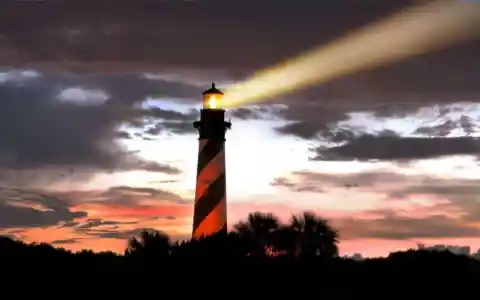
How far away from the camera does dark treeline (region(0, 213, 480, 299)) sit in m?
23.4

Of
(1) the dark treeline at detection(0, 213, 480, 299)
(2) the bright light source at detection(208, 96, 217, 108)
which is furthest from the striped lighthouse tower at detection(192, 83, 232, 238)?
(1) the dark treeline at detection(0, 213, 480, 299)

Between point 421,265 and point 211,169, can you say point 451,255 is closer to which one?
point 421,265

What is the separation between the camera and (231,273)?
24250mm

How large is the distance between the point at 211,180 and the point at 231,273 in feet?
38.7

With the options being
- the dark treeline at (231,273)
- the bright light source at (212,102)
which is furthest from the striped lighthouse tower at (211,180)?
the dark treeline at (231,273)

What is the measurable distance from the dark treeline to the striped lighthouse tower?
756 centimetres

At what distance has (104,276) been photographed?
23703mm

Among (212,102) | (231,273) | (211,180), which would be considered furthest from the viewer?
(212,102)

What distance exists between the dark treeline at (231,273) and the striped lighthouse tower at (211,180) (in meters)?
7.56

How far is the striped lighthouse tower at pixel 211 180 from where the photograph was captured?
3572 centimetres

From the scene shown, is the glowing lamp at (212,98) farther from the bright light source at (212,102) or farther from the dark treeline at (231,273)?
the dark treeline at (231,273)

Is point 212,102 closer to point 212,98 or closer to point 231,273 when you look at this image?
point 212,98

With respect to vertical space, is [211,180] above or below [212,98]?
below

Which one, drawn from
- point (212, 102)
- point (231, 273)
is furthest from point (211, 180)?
point (231, 273)
